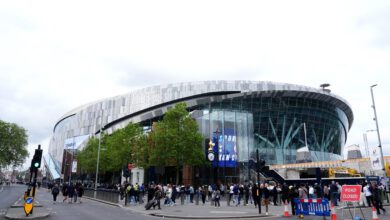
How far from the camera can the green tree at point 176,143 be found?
136 feet

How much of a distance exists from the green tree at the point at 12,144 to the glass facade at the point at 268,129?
148 feet

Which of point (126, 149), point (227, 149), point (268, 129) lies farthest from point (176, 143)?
point (268, 129)

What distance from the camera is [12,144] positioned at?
253 feet

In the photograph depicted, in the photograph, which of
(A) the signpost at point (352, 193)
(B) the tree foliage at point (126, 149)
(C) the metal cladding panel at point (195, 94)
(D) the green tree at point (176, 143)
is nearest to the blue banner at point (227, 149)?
(D) the green tree at point (176, 143)

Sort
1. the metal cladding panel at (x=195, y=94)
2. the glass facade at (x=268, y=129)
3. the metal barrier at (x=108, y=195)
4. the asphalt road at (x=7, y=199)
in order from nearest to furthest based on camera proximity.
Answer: the asphalt road at (x=7, y=199) → the metal barrier at (x=108, y=195) → the glass facade at (x=268, y=129) → the metal cladding panel at (x=195, y=94)

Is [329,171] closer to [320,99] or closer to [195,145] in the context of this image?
[195,145]

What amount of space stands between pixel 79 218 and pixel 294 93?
5692 cm

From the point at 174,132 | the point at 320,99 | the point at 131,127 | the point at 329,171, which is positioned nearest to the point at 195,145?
the point at 174,132

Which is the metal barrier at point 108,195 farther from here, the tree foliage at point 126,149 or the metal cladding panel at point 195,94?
the metal cladding panel at point 195,94

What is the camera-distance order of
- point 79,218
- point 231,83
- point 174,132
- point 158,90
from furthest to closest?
point 158,90 < point 231,83 < point 174,132 < point 79,218

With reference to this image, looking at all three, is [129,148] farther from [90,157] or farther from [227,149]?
[90,157]

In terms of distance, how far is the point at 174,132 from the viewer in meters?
42.0

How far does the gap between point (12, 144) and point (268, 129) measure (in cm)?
5972

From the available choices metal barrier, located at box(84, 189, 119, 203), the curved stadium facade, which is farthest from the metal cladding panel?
metal barrier, located at box(84, 189, 119, 203)
